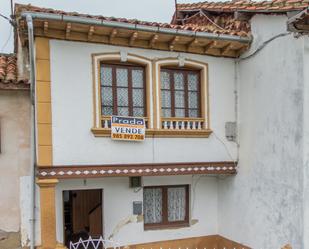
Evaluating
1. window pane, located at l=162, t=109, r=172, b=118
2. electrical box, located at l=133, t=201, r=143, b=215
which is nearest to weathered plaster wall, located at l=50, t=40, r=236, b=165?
window pane, located at l=162, t=109, r=172, b=118

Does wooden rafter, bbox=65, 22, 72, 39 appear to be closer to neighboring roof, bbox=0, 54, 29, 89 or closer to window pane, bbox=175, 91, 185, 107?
neighboring roof, bbox=0, 54, 29, 89

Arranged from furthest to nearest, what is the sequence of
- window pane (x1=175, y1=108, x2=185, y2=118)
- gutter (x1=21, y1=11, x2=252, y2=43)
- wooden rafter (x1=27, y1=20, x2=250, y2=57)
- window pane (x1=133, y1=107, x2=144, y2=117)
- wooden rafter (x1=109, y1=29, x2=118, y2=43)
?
window pane (x1=175, y1=108, x2=185, y2=118)
window pane (x1=133, y1=107, x2=144, y2=117)
wooden rafter (x1=109, y1=29, x2=118, y2=43)
wooden rafter (x1=27, y1=20, x2=250, y2=57)
gutter (x1=21, y1=11, x2=252, y2=43)

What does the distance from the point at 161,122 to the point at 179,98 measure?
35.9 inches

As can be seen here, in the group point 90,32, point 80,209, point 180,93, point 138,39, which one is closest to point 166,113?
point 180,93

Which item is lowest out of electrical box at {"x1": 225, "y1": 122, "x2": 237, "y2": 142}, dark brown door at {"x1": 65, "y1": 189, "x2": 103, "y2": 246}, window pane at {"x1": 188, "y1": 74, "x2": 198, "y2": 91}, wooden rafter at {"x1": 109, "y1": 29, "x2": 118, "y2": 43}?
dark brown door at {"x1": 65, "y1": 189, "x2": 103, "y2": 246}

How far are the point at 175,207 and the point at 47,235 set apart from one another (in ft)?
12.7

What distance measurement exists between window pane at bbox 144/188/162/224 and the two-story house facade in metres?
0.03

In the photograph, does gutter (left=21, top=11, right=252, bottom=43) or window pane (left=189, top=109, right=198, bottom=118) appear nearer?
gutter (left=21, top=11, right=252, bottom=43)

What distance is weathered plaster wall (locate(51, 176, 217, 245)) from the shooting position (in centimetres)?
966

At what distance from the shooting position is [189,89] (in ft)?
Answer: 32.6

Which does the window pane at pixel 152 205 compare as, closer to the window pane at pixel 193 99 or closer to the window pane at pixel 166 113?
the window pane at pixel 166 113

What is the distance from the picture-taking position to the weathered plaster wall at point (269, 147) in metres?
8.16

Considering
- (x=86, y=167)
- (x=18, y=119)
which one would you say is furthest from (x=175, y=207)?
(x=18, y=119)

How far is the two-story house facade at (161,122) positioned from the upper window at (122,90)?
0.02 m
